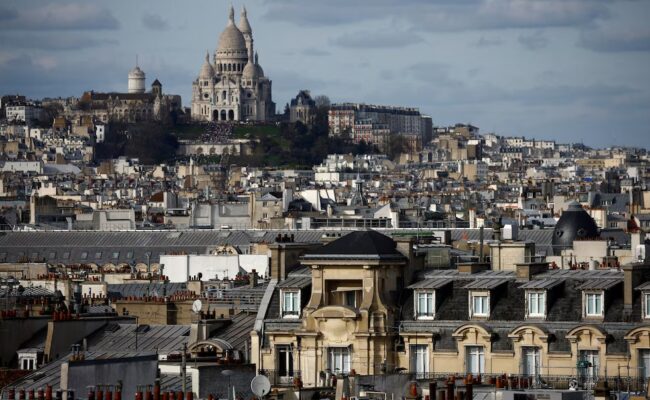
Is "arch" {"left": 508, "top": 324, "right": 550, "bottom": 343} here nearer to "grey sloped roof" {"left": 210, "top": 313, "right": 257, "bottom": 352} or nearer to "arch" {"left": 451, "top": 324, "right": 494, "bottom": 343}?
"arch" {"left": 451, "top": 324, "right": 494, "bottom": 343}

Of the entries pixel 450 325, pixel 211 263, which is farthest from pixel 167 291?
pixel 450 325

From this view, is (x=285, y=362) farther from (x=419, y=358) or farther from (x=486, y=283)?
(x=486, y=283)

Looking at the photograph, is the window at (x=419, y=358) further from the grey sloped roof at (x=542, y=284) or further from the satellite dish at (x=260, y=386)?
the satellite dish at (x=260, y=386)

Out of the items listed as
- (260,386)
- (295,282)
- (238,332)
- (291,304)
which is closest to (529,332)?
(291,304)

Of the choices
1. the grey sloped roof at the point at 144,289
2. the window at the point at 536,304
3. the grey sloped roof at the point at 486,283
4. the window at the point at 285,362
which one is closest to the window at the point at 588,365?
the window at the point at 536,304

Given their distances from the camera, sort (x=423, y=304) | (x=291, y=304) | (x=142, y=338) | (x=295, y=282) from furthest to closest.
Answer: (x=142, y=338) < (x=295, y=282) < (x=291, y=304) < (x=423, y=304)
